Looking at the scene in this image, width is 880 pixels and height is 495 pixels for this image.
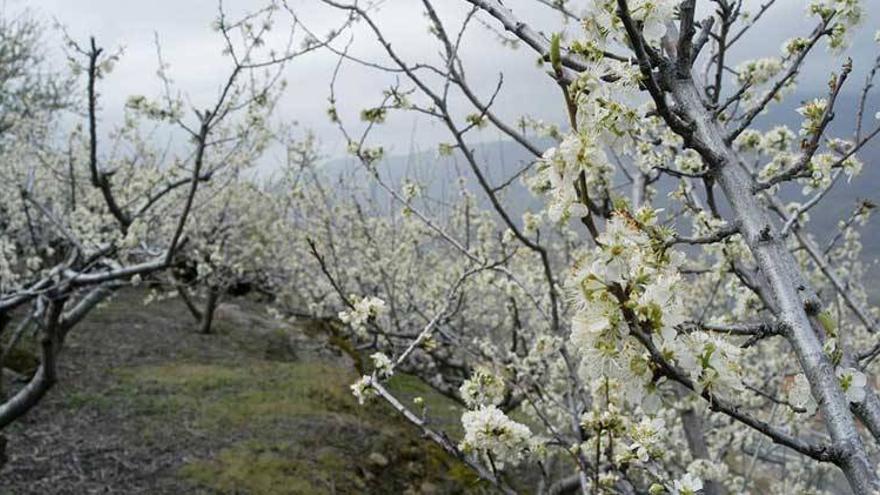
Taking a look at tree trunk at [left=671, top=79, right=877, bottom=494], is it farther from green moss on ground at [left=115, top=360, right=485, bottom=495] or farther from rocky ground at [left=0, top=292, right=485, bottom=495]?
rocky ground at [left=0, top=292, right=485, bottom=495]

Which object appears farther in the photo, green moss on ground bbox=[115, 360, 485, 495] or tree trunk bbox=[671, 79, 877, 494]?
green moss on ground bbox=[115, 360, 485, 495]

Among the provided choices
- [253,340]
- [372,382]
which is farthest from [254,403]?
[372,382]

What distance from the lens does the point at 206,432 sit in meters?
7.95

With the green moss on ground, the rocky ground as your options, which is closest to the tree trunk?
the green moss on ground

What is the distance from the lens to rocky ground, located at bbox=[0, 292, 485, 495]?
22.3ft

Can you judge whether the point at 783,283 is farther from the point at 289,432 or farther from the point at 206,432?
the point at 206,432

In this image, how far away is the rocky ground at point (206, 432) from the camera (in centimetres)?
679

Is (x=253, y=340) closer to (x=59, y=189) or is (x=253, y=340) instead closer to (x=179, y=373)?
(x=179, y=373)

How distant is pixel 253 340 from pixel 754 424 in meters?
12.7

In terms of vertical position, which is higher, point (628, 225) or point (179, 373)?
point (628, 225)

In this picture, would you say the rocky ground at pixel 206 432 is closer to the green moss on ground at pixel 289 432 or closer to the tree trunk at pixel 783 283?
the green moss on ground at pixel 289 432

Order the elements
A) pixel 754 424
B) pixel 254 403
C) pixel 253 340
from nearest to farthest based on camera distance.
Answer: pixel 754 424, pixel 254 403, pixel 253 340

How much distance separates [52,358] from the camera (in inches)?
193

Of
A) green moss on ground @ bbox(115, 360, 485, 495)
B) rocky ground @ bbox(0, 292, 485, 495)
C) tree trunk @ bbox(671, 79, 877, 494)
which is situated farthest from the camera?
green moss on ground @ bbox(115, 360, 485, 495)
